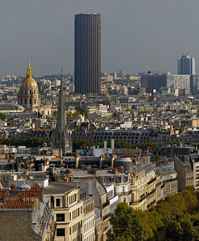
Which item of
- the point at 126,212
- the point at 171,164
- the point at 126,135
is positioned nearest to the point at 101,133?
the point at 126,135

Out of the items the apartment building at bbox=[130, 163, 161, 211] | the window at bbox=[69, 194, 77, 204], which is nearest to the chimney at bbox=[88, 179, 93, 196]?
the window at bbox=[69, 194, 77, 204]

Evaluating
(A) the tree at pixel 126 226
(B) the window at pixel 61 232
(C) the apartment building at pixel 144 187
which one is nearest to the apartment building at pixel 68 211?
(B) the window at pixel 61 232

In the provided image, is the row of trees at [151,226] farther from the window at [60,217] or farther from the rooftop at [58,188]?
the window at [60,217]

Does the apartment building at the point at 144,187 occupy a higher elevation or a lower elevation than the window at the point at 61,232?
lower

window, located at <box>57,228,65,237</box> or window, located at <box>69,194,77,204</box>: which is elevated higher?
window, located at <box>69,194,77,204</box>

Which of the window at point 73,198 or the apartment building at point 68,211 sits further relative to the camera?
the window at point 73,198

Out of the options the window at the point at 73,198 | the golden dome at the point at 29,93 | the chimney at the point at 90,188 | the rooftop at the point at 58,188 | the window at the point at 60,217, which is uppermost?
the rooftop at the point at 58,188

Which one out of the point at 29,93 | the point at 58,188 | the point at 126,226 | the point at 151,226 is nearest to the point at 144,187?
the point at 151,226

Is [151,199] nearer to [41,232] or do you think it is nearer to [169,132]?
[41,232]

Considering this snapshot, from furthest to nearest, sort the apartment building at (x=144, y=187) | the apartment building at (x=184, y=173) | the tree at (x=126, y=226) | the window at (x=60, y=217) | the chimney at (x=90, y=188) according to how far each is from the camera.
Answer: the apartment building at (x=184, y=173), the apartment building at (x=144, y=187), the chimney at (x=90, y=188), the tree at (x=126, y=226), the window at (x=60, y=217)

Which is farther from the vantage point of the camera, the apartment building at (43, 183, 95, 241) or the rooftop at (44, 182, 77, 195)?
the rooftop at (44, 182, 77, 195)

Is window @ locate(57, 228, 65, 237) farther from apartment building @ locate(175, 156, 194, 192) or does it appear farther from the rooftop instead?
apartment building @ locate(175, 156, 194, 192)

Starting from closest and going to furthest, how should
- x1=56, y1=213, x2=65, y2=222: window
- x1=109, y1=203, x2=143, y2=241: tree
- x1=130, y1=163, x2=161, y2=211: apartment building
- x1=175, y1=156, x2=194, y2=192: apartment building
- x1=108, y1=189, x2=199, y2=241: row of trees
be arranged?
x1=56, y1=213, x2=65, y2=222: window < x1=109, y1=203, x2=143, y2=241: tree < x1=108, y1=189, x2=199, y2=241: row of trees < x1=130, y1=163, x2=161, y2=211: apartment building < x1=175, y1=156, x2=194, y2=192: apartment building
